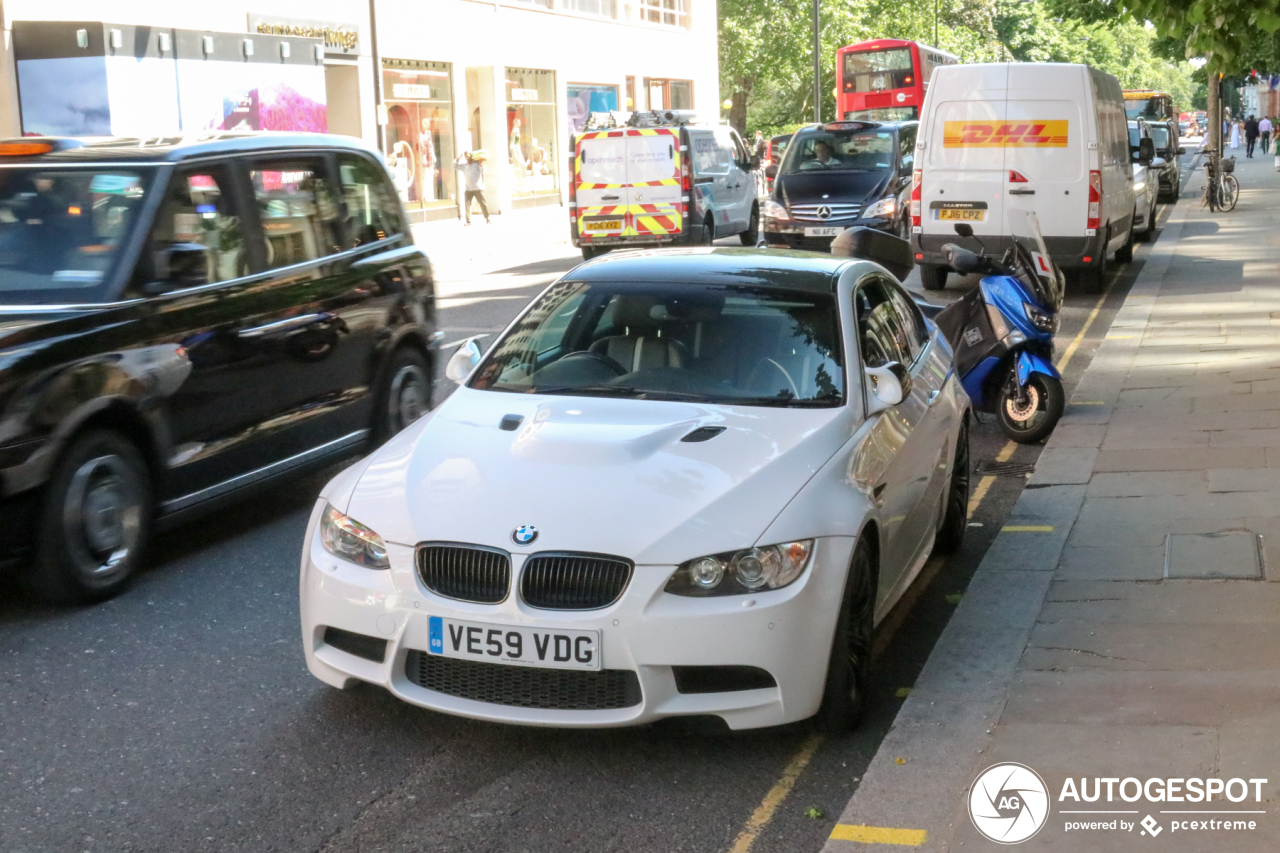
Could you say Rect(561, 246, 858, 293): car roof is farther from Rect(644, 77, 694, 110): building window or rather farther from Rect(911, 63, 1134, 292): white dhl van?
Rect(644, 77, 694, 110): building window

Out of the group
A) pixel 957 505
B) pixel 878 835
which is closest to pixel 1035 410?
pixel 957 505

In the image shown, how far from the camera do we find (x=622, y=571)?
4.20 m

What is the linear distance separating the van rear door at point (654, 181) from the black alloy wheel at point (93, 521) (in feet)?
52.4

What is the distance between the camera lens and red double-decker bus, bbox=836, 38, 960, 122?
4428cm

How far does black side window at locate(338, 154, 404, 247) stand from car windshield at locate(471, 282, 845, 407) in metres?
2.62

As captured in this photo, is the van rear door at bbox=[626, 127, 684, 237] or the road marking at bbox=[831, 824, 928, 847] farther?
the van rear door at bbox=[626, 127, 684, 237]

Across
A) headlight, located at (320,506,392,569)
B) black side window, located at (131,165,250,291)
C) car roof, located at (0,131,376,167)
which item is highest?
car roof, located at (0,131,376,167)

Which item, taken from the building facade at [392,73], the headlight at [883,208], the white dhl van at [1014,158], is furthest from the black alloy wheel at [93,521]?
the headlight at [883,208]

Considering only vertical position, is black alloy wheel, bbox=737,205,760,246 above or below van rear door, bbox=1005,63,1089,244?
below

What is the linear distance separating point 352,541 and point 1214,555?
3755mm

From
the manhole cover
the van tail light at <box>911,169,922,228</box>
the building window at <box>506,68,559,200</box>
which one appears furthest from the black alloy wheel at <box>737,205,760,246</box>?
the manhole cover

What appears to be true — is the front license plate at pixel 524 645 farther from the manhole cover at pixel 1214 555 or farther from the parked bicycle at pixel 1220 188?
the parked bicycle at pixel 1220 188

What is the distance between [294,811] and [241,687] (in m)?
1.08

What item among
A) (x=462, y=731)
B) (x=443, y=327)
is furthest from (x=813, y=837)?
(x=443, y=327)
